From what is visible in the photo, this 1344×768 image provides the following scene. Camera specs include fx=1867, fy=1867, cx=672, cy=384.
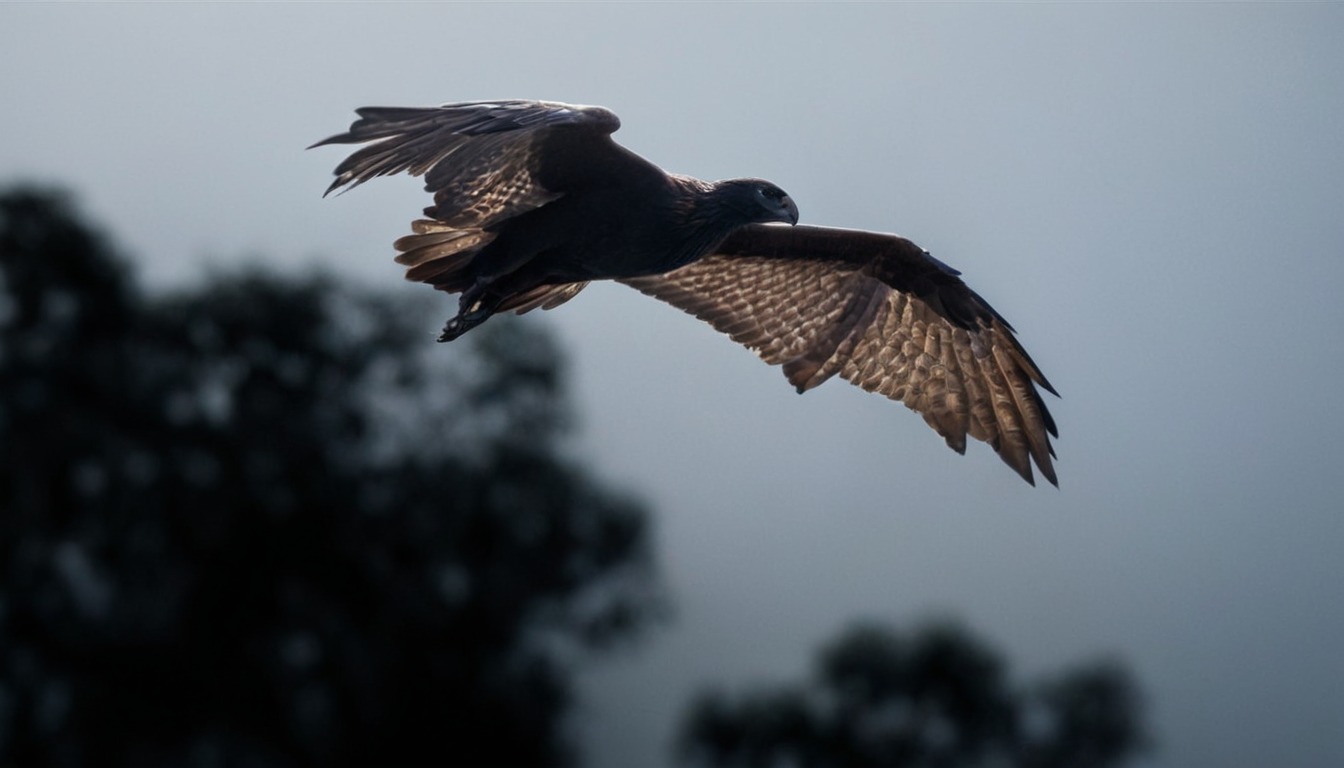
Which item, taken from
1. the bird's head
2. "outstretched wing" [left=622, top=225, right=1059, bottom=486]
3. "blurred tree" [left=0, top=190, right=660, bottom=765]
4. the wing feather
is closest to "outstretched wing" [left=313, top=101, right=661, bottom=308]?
the wing feather

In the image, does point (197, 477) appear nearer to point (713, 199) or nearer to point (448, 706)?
point (448, 706)

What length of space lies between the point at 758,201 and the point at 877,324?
1.62 m

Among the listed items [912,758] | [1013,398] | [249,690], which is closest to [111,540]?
[249,690]

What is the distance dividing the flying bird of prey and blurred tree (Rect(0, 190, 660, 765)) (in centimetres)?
2144

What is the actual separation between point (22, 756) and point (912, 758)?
1490 cm

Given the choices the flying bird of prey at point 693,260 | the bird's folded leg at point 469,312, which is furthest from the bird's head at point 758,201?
the bird's folded leg at point 469,312

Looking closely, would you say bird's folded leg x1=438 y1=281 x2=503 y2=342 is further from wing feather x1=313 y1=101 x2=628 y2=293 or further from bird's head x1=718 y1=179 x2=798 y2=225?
bird's head x1=718 y1=179 x2=798 y2=225

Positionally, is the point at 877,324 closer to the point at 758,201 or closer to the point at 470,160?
the point at 758,201

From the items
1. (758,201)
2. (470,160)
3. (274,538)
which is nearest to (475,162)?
(470,160)

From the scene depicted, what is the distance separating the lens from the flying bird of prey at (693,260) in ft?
23.2

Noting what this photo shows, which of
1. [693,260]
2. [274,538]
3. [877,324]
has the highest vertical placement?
[274,538]

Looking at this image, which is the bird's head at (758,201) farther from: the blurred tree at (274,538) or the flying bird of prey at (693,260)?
the blurred tree at (274,538)

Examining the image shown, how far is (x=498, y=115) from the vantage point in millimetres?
6984

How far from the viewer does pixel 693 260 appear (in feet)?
26.4
